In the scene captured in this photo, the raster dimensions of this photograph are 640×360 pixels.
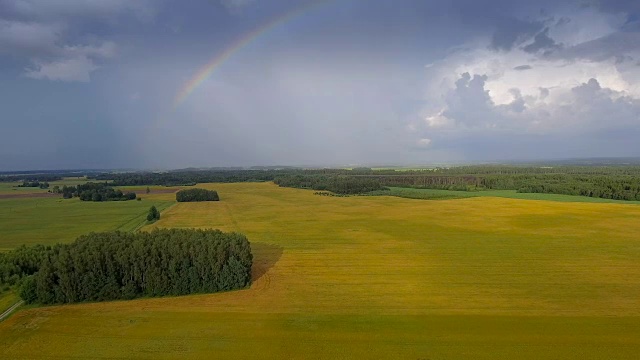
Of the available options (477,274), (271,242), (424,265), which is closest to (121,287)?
(271,242)

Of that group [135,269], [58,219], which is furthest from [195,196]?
[135,269]

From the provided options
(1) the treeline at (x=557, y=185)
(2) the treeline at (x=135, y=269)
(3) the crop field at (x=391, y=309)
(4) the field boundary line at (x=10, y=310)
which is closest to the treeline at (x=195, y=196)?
(3) the crop field at (x=391, y=309)

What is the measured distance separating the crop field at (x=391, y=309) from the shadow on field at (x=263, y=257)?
0.35 metres

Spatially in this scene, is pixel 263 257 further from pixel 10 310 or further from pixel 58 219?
pixel 58 219

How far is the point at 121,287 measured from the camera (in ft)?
121

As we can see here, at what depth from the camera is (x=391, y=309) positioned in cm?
3189

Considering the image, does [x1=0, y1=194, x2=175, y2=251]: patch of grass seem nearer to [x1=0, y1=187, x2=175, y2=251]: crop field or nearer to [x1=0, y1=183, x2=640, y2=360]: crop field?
[x1=0, y1=187, x2=175, y2=251]: crop field

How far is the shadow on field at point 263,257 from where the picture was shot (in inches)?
1746

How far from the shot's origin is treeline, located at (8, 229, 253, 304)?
3522 cm

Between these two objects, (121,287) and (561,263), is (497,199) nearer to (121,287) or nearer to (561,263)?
(561,263)

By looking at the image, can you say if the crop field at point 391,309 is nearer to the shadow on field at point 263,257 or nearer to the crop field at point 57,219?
the shadow on field at point 263,257

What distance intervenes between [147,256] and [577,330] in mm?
35729

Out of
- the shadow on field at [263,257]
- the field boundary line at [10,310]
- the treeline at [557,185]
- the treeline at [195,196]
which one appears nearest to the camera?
the field boundary line at [10,310]

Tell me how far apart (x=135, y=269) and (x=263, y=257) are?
17.2 meters
